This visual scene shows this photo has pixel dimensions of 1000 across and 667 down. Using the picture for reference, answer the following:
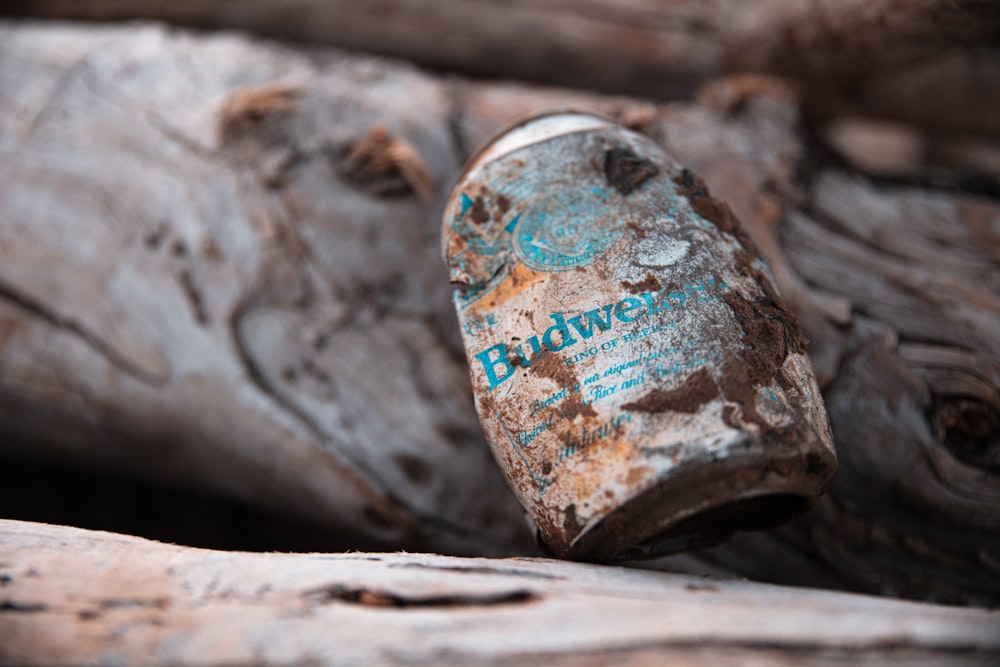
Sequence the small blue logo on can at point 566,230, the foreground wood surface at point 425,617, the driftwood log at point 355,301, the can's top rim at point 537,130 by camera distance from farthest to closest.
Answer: the driftwood log at point 355,301 → the can's top rim at point 537,130 → the small blue logo on can at point 566,230 → the foreground wood surface at point 425,617

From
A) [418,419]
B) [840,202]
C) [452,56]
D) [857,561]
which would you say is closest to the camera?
[857,561]

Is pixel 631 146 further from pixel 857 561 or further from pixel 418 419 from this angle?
pixel 857 561

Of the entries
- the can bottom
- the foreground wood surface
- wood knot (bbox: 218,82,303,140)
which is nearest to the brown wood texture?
wood knot (bbox: 218,82,303,140)

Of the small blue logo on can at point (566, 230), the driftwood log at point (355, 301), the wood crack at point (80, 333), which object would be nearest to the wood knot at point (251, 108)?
the driftwood log at point (355, 301)

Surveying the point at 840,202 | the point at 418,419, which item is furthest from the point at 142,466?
the point at 840,202

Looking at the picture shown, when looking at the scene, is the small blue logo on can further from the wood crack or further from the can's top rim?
the wood crack

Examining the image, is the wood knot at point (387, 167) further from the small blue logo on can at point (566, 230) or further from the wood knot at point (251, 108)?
the small blue logo on can at point (566, 230)
